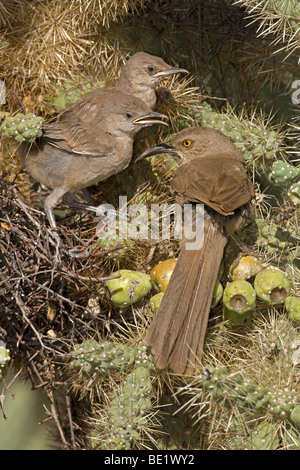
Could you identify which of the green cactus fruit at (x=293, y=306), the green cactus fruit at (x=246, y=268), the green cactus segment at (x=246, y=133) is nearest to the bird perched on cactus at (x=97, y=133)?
the green cactus segment at (x=246, y=133)

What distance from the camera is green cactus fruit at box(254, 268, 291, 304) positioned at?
240 centimetres

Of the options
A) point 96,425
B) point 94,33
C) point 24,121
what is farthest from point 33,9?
point 96,425

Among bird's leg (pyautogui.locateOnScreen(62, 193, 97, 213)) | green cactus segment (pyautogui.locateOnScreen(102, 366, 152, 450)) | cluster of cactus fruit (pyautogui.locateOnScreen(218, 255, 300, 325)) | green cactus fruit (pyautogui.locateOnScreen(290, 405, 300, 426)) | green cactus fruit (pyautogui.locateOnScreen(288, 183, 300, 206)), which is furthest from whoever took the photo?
bird's leg (pyautogui.locateOnScreen(62, 193, 97, 213))

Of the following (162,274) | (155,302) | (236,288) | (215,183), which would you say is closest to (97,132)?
(215,183)

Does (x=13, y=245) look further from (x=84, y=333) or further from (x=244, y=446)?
(x=244, y=446)

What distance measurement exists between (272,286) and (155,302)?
45 centimetres

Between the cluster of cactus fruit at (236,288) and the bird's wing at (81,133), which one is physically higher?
the bird's wing at (81,133)

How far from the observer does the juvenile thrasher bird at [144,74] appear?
108 inches

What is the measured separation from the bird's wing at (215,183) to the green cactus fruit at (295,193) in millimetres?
165

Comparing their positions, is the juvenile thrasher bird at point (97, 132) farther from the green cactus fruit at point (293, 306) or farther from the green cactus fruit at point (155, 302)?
the green cactus fruit at point (293, 306)

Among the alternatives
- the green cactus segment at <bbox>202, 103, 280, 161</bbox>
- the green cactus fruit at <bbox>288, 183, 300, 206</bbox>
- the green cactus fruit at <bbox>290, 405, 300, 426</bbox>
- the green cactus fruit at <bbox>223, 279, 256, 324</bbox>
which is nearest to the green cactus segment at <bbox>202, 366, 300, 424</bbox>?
the green cactus fruit at <bbox>290, 405, 300, 426</bbox>

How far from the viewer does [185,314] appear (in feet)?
8.01

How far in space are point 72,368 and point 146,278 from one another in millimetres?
448

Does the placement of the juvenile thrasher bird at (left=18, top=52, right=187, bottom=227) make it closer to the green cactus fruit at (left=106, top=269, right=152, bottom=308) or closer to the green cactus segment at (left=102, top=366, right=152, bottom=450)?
the green cactus fruit at (left=106, top=269, right=152, bottom=308)
